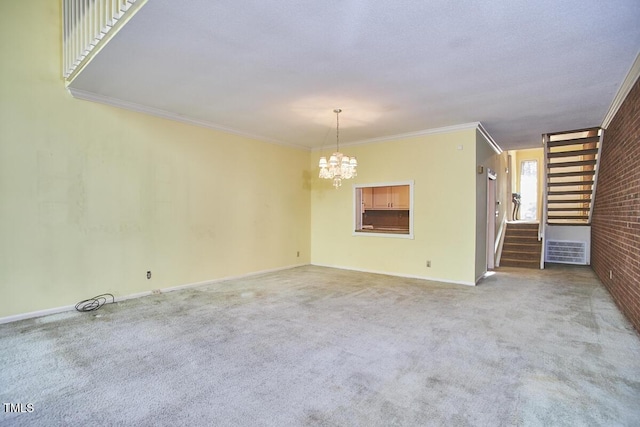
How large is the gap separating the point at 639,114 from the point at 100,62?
5.45 meters

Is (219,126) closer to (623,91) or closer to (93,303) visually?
(93,303)

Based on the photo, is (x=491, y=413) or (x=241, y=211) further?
(x=241, y=211)

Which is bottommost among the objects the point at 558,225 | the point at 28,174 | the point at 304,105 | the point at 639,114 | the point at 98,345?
the point at 98,345

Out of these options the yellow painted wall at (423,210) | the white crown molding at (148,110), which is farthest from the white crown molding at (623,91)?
the white crown molding at (148,110)

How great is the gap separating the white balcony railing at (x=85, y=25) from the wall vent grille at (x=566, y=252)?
28.6 ft

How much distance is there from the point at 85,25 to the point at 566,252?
9313 millimetres

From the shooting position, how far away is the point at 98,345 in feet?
9.48

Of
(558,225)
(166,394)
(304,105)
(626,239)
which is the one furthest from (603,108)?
(166,394)

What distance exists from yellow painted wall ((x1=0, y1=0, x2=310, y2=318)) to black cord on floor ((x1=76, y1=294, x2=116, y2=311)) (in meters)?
0.07

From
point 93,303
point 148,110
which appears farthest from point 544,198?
point 93,303

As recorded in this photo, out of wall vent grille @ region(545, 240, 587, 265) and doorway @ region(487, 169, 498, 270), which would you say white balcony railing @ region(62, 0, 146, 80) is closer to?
doorway @ region(487, 169, 498, 270)

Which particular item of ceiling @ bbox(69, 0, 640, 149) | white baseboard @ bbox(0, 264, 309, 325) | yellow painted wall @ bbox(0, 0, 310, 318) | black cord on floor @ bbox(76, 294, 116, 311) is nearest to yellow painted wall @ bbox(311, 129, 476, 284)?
Result: ceiling @ bbox(69, 0, 640, 149)

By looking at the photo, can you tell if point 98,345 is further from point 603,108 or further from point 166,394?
point 603,108

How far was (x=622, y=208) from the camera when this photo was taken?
13.2 ft
